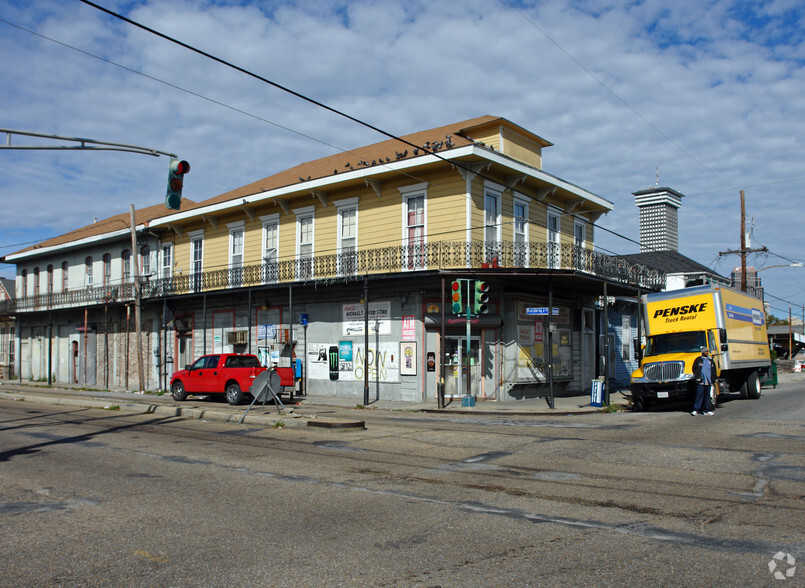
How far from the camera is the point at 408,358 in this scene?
76.5ft

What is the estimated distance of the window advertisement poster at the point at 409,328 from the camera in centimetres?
2319

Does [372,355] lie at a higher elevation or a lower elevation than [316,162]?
lower

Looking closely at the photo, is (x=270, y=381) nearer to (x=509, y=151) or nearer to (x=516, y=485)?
(x=516, y=485)

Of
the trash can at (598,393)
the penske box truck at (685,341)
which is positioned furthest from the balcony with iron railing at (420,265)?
the trash can at (598,393)

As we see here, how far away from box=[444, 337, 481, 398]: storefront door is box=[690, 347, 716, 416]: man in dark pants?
7.62m

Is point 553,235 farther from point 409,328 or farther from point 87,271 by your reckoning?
point 87,271

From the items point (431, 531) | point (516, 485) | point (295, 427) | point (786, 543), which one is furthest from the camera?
point (295, 427)

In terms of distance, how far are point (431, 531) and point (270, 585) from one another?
189 centimetres

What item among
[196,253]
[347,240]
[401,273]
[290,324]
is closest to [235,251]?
[196,253]

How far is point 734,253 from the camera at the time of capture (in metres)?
38.7

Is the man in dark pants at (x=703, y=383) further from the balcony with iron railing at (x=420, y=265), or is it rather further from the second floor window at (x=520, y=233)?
the second floor window at (x=520, y=233)

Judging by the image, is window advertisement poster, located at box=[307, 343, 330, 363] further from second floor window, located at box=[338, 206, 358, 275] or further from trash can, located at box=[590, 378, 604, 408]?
trash can, located at box=[590, 378, 604, 408]

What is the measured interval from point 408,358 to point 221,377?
21.6 feet

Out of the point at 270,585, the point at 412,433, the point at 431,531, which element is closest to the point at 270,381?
the point at 412,433
